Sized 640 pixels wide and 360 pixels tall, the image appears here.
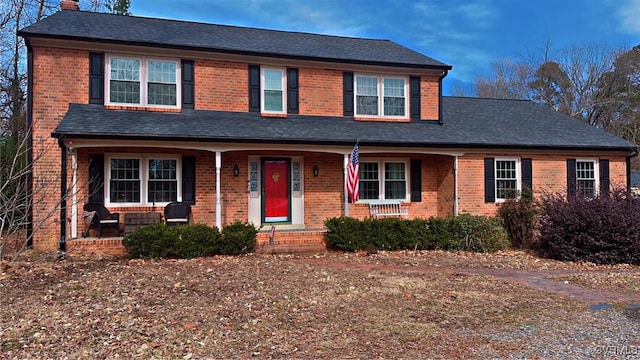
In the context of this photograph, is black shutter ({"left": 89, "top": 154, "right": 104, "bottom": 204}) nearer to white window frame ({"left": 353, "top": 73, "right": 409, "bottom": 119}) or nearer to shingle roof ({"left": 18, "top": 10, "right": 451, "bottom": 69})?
shingle roof ({"left": 18, "top": 10, "right": 451, "bottom": 69})

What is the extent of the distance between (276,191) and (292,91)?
3.08 metres

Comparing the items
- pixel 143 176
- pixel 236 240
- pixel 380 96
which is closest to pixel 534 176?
pixel 380 96

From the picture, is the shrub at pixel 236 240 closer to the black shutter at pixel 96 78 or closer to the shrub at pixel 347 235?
Answer: the shrub at pixel 347 235

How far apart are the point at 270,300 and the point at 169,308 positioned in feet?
4.59

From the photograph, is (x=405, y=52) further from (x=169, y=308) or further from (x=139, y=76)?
(x=169, y=308)

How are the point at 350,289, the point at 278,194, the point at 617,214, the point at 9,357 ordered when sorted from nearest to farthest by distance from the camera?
the point at 9,357 → the point at 350,289 → the point at 617,214 → the point at 278,194

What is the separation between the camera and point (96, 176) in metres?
11.5

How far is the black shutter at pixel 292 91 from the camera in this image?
44.4 ft

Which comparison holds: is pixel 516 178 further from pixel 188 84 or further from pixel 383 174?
pixel 188 84

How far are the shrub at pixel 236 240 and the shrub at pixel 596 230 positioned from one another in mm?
7399

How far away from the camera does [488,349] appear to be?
15.5 feet

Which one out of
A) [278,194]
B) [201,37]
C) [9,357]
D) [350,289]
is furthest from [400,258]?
[201,37]

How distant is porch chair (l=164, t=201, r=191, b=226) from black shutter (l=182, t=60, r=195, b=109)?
291 centimetres

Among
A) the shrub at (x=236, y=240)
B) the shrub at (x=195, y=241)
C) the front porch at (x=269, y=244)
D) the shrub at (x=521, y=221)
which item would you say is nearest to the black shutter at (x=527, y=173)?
the shrub at (x=521, y=221)
